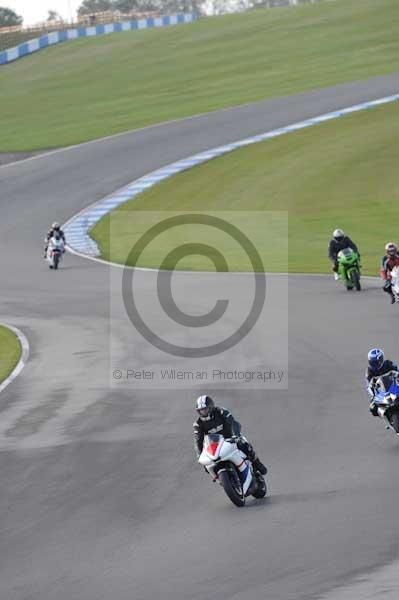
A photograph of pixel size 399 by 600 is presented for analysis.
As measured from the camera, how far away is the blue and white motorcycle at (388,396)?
48.8 ft

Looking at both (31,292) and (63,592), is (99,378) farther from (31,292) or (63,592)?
(31,292)

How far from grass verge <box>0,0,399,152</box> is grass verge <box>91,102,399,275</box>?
1459cm

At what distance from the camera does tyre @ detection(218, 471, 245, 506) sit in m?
12.9

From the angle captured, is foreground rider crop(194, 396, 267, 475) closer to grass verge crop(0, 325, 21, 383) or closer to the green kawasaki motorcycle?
grass verge crop(0, 325, 21, 383)

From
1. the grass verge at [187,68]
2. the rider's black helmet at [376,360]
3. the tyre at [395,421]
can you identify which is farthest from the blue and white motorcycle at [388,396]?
the grass verge at [187,68]

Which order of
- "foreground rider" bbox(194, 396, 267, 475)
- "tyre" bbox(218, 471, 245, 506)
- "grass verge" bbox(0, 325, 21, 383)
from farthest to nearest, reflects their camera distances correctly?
"grass verge" bbox(0, 325, 21, 383) → "foreground rider" bbox(194, 396, 267, 475) → "tyre" bbox(218, 471, 245, 506)

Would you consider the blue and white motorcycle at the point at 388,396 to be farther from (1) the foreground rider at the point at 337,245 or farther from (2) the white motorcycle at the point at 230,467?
(1) the foreground rider at the point at 337,245

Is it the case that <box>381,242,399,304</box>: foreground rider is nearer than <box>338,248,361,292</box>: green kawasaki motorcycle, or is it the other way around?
<box>381,242,399,304</box>: foreground rider

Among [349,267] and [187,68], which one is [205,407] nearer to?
[349,267]

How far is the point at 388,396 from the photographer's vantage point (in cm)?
1490

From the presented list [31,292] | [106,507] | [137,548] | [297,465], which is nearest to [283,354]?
[297,465]

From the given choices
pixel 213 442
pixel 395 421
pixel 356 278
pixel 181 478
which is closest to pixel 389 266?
pixel 356 278

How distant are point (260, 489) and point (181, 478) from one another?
1.50 m

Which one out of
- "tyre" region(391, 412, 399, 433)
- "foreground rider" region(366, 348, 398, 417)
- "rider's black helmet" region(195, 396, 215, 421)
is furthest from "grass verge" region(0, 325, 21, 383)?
"rider's black helmet" region(195, 396, 215, 421)
